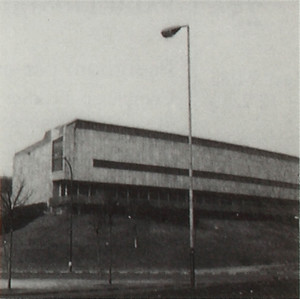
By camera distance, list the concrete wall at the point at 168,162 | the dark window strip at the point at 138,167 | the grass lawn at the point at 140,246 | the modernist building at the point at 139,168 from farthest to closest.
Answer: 1. the dark window strip at the point at 138,167
2. the concrete wall at the point at 168,162
3. the modernist building at the point at 139,168
4. the grass lawn at the point at 140,246

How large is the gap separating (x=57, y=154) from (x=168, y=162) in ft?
40.3

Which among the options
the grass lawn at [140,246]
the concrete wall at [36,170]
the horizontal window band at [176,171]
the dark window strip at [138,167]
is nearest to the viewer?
the grass lawn at [140,246]

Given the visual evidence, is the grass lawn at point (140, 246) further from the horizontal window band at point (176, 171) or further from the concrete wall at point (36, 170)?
the concrete wall at point (36, 170)

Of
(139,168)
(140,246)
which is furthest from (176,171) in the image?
(140,246)

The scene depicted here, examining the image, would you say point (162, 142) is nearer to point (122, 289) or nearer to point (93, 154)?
point (93, 154)

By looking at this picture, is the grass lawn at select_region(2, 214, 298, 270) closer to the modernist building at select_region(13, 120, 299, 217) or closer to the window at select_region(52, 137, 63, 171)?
the modernist building at select_region(13, 120, 299, 217)

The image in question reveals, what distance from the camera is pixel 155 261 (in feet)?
133

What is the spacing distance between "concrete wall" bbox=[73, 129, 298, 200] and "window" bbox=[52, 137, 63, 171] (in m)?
2.40

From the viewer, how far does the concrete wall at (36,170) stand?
183ft

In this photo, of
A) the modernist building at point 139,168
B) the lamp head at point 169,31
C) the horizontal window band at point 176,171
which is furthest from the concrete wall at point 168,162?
the lamp head at point 169,31

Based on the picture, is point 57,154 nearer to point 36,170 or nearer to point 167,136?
point 36,170

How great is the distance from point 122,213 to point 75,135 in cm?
922

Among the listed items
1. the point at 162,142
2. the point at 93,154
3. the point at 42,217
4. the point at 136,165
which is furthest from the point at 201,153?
the point at 42,217

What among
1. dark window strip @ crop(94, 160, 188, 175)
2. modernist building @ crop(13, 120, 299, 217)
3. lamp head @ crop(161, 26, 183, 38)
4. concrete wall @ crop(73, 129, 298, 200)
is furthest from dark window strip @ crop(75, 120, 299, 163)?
lamp head @ crop(161, 26, 183, 38)
